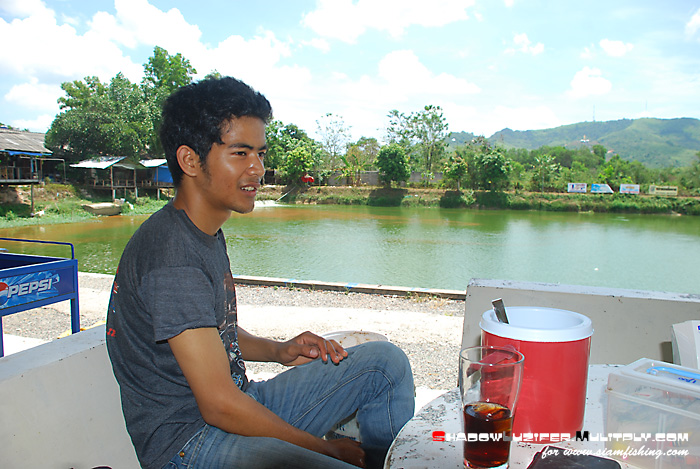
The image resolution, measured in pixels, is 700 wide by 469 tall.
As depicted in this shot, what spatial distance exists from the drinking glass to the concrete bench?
0.90 m

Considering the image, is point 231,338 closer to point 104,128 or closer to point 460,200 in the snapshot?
point 104,128

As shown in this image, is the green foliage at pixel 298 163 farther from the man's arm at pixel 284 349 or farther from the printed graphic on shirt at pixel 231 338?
the printed graphic on shirt at pixel 231 338

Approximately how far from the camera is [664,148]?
14825 centimetres

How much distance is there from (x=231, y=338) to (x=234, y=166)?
46 cm

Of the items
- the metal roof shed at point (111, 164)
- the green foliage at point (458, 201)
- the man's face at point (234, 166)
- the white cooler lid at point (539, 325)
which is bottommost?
the green foliage at point (458, 201)

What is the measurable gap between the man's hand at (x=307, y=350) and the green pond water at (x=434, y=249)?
8.13 metres

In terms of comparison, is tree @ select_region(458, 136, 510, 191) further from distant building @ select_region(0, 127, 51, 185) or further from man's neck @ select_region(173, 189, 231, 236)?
man's neck @ select_region(173, 189, 231, 236)

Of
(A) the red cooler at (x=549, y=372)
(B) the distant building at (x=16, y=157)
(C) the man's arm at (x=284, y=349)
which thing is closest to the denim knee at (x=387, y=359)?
(C) the man's arm at (x=284, y=349)

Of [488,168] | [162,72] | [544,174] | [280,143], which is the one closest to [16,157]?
[162,72]

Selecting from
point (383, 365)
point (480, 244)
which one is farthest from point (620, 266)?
point (383, 365)

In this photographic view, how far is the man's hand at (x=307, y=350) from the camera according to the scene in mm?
1374

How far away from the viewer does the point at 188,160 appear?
1.18 meters

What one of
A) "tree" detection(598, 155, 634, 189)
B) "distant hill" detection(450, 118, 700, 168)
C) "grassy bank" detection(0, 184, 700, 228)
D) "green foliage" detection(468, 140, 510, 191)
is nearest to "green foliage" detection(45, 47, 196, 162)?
"grassy bank" detection(0, 184, 700, 228)

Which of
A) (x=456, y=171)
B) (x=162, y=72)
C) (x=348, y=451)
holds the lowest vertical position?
(x=348, y=451)
